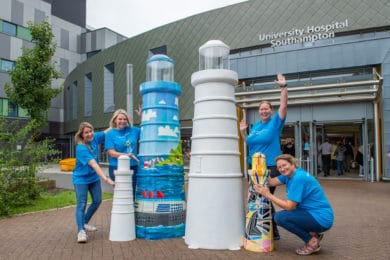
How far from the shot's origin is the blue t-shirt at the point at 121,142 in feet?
19.3

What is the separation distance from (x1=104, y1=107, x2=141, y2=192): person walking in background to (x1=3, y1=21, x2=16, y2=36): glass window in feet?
99.5

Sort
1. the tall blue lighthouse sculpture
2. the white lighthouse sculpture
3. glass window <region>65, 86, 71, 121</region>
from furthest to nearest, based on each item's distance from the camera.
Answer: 1. glass window <region>65, 86, 71, 121</region>
2. the tall blue lighthouse sculpture
3. the white lighthouse sculpture

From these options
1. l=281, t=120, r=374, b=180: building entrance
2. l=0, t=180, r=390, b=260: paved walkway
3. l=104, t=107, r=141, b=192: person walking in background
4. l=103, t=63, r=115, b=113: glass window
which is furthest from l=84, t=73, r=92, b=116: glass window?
l=104, t=107, r=141, b=192: person walking in background

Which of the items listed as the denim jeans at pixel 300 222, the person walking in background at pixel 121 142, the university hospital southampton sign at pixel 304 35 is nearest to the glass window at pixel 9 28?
the university hospital southampton sign at pixel 304 35

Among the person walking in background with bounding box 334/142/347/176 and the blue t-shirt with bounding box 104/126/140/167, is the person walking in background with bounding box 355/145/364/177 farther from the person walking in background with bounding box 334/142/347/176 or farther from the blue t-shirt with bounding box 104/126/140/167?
the blue t-shirt with bounding box 104/126/140/167

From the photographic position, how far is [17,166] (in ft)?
→ 28.6

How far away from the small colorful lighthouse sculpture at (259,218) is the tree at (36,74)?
36.4 ft

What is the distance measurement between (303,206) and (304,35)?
14532mm

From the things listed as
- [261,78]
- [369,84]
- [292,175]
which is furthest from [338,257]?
[261,78]

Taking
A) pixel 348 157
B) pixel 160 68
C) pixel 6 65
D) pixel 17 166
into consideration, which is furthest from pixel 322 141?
pixel 6 65

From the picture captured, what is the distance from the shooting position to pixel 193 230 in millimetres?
5172

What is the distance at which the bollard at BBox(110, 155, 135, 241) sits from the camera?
17.9 feet

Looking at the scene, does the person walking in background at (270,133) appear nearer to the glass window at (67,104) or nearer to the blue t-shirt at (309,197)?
the blue t-shirt at (309,197)

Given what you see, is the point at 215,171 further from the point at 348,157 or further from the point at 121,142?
the point at 348,157
